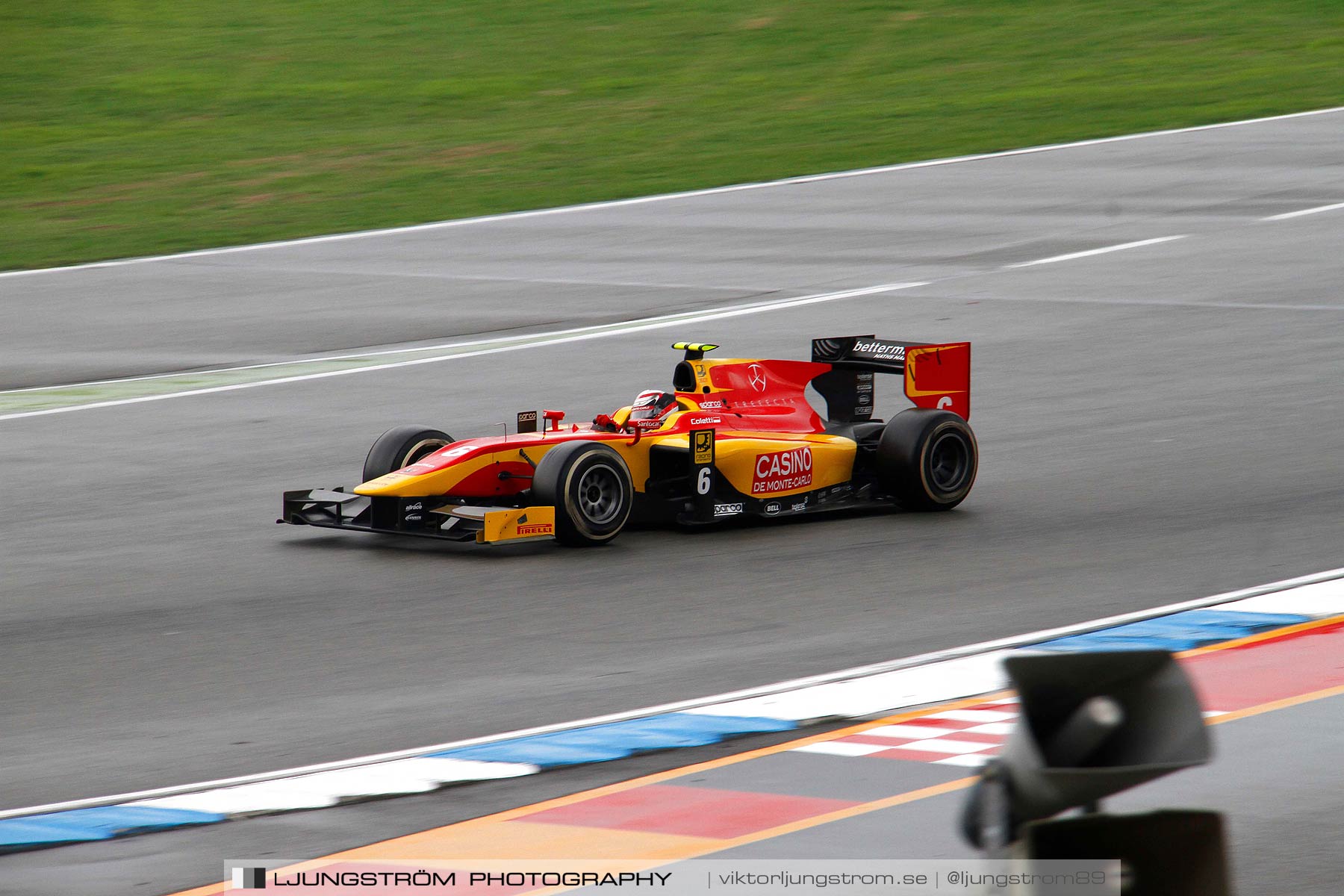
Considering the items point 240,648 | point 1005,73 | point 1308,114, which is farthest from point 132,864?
point 1005,73

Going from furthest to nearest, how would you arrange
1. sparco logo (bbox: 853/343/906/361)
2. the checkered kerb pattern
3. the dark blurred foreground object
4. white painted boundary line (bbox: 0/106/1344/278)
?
1. white painted boundary line (bbox: 0/106/1344/278)
2. sparco logo (bbox: 853/343/906/361)
3. the checkered kerb pattern
4. the dark blurred foreground object

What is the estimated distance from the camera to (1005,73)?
3709 cm

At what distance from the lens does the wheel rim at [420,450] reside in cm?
1120

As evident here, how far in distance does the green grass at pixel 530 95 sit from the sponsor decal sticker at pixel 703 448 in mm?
16146

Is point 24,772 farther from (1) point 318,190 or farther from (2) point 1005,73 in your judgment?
(2) point 1005,73

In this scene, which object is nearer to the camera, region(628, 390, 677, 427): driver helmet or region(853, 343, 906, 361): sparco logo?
region(628, 390, 677, 427): driver helmet

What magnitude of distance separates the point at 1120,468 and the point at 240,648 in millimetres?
6718

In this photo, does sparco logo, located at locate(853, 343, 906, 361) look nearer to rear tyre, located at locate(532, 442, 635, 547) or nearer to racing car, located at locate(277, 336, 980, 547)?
racing car, located at locate(277, 336, 980, 547)

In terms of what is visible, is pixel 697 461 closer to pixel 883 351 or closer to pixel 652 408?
pixel 652 408

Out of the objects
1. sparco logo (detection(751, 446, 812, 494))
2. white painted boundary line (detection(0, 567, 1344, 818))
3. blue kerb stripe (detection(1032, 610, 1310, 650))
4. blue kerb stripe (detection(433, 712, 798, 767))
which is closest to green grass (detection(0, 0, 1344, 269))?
sparco logo (detection(751, 446, 812, 494))

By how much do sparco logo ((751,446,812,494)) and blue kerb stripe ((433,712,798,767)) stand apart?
3.87 metres

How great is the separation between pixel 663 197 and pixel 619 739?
22.2m

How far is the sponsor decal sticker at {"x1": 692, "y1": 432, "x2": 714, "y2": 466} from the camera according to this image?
11.0 meters

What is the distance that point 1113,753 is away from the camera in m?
3.19
